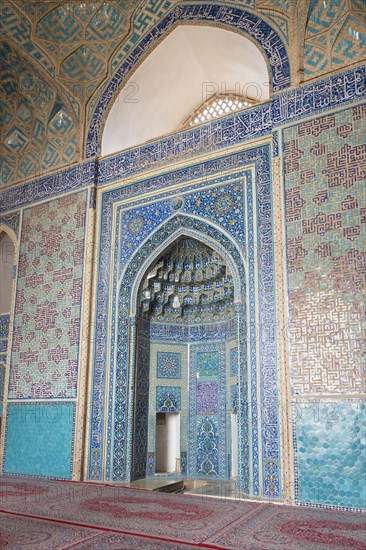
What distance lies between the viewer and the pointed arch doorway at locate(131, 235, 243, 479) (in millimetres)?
6305

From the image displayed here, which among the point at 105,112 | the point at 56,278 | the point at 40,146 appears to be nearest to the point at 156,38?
the point at 105,112

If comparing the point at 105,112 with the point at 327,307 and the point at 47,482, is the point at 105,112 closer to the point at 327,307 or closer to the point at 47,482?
the point at 327,307

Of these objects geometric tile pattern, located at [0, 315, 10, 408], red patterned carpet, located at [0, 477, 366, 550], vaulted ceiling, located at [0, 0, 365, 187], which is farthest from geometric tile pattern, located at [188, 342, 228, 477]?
vaulted ceiling, located at [0, 0, 365, 187]

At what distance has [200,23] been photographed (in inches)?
239

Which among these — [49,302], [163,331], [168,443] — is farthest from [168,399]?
[49,302]

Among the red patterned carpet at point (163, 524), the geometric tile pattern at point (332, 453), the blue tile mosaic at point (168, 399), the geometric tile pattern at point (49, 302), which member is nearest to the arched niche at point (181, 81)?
the geometric tile pattern at point (49, 302)

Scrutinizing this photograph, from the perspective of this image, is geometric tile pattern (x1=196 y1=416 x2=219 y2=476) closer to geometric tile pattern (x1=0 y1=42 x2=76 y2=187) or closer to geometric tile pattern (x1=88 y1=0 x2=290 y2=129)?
geometric tile pattern (x1=0 y1=42 x2=76 y2=187)

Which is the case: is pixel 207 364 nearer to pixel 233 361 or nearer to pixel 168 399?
pixel 233 361

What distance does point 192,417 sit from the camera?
6.67 meters

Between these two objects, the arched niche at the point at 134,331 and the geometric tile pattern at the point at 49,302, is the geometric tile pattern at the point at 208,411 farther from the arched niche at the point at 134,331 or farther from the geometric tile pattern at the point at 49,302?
the geometric tile pattern at the point at 49,302

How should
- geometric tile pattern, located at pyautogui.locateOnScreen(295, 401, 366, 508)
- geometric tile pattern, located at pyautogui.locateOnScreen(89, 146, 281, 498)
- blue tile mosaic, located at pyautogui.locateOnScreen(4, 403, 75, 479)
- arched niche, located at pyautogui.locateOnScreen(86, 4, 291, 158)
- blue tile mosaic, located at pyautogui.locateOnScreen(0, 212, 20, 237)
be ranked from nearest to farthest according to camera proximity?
1. geometric tile pattern, located at pyautogui.locateOnScreen(295, 401, 366, 508)
2. geometric tile pattern, located at pyautogui.locateOnScreen(89, 146, 281, 498)
3. arched niche, located at pyautogui.locateOnScreen(86, 4, 291, 158)
4. blue tile mosaic, located at pyautogui.locateOnScreen(4, 403, 75, 479)
5. blue tile mosaic, located at pyautogui.locateOnScreen(0, 212, 20, 237)

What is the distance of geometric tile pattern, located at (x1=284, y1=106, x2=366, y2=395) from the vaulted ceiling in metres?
1.41

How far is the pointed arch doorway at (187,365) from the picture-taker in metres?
6.30

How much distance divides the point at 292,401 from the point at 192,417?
2471mm
